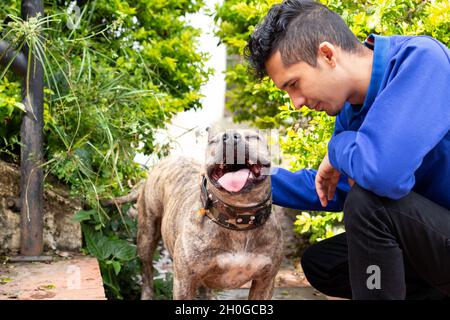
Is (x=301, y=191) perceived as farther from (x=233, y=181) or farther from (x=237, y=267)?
(x=237, y=267)

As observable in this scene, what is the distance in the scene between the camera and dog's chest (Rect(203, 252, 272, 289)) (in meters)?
3.41

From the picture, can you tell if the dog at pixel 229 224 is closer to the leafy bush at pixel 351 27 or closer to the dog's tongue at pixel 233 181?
the dog's tongue at pixel 233 181

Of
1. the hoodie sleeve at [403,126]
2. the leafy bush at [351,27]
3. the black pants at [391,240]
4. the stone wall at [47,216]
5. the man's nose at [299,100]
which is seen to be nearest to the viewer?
the hoodie sleeve at [403,126]

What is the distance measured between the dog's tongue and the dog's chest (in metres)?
0.46

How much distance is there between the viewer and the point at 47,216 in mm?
4238

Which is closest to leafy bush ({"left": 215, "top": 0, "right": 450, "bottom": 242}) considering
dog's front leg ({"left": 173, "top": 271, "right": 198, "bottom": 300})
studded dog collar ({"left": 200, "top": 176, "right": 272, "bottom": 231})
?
studded dog collar ({"left": 200, "top": 176, "right": 272, "bottom": 231})

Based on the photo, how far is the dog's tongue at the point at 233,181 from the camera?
3135 millimetres

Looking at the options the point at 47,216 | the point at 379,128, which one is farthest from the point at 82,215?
the point at 379,128

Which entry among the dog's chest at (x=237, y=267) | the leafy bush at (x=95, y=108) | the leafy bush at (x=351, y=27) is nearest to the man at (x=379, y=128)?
the dog's chest at (x=237, y=267)

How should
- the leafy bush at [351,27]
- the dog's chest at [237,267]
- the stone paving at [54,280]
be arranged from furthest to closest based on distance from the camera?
the leafy bush at [351,27]
the dog's chest at [237,267]
the stone paving at [54,280]

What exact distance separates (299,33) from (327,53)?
153 millimetres

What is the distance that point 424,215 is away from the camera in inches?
97.7

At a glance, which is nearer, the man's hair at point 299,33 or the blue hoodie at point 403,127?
the blue hoodie at point 403,127
